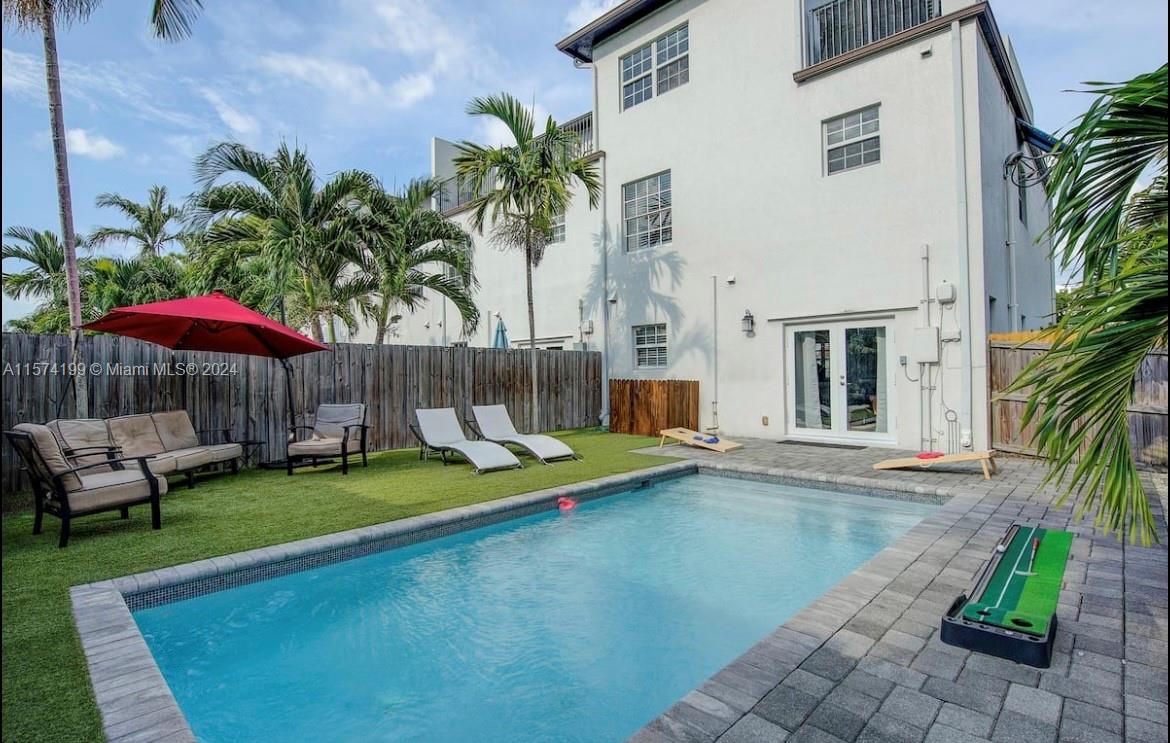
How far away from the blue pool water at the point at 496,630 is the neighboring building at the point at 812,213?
4384 mm

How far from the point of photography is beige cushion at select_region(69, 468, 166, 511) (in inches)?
195

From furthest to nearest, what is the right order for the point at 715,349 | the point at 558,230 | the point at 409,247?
the point at 558,230 < the point at 715,349 < the point at 409,247

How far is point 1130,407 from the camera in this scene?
7719 millimetres

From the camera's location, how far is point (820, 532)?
621 cm

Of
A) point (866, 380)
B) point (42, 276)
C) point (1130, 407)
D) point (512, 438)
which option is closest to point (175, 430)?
point (512, 438)

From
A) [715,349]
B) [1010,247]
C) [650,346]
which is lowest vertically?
[715,349]

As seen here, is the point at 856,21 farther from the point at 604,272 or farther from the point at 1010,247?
the point at 604,272

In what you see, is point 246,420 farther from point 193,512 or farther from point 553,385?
point 553,385

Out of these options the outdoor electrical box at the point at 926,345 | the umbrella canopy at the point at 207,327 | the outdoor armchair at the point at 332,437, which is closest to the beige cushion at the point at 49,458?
the umbrella canopy at the point at 207,327

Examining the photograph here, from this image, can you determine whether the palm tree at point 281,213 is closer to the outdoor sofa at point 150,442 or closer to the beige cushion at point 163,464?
the outdoor sofa at point 150,442

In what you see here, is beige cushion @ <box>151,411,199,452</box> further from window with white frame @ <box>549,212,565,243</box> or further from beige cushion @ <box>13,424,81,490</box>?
window with white frame @ <box>549,212,565,243</box>

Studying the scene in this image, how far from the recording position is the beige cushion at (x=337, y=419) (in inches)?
358

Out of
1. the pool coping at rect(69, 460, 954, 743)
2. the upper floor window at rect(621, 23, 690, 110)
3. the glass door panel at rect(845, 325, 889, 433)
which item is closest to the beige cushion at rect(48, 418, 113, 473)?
the pool coping at rect(69, 460, 954, 743)

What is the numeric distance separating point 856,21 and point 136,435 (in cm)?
1319
